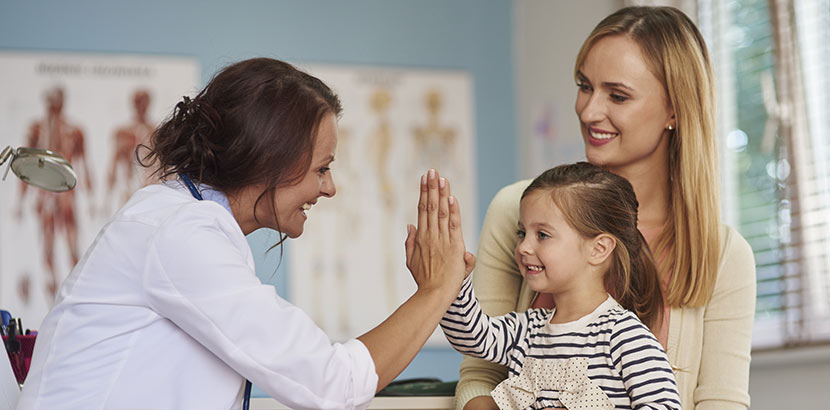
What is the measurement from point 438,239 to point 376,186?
2.53m

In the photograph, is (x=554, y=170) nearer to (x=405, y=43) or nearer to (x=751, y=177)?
(x=751, y=177)

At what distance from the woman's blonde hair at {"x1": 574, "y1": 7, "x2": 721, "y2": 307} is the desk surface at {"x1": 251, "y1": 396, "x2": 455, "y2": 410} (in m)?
0.46

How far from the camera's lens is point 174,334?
1.17m

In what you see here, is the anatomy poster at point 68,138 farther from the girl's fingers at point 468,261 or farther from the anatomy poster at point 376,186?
the girl's fingers at point 468,261

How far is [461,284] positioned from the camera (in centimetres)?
136

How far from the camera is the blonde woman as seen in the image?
1585 mm

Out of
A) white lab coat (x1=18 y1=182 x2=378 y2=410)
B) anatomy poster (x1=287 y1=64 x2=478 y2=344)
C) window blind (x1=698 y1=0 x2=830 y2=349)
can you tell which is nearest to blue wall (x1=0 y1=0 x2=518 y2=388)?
anatomy poster (x1=287 y1=64 x2=478 y2=344)

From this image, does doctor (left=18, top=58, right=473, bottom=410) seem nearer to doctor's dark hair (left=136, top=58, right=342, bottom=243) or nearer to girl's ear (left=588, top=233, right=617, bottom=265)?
doctor's dark hair (left=136, top=58, right=342, bottom=243)

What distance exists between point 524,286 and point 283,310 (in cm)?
67

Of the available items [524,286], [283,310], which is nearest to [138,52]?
[524,286]

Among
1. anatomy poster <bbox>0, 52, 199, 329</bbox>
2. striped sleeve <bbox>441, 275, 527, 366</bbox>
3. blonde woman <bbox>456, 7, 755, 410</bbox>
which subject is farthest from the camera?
anatomy poster <bbox>0, 52, 199, 329</bbox>

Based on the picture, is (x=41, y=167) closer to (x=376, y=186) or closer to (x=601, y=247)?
(x=601, y=247)

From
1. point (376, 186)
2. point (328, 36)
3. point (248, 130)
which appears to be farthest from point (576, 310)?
point (328, 36)

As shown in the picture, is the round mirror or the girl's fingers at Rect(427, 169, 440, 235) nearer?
the girl's fingers at Rect(427, 169, 440, 235)
